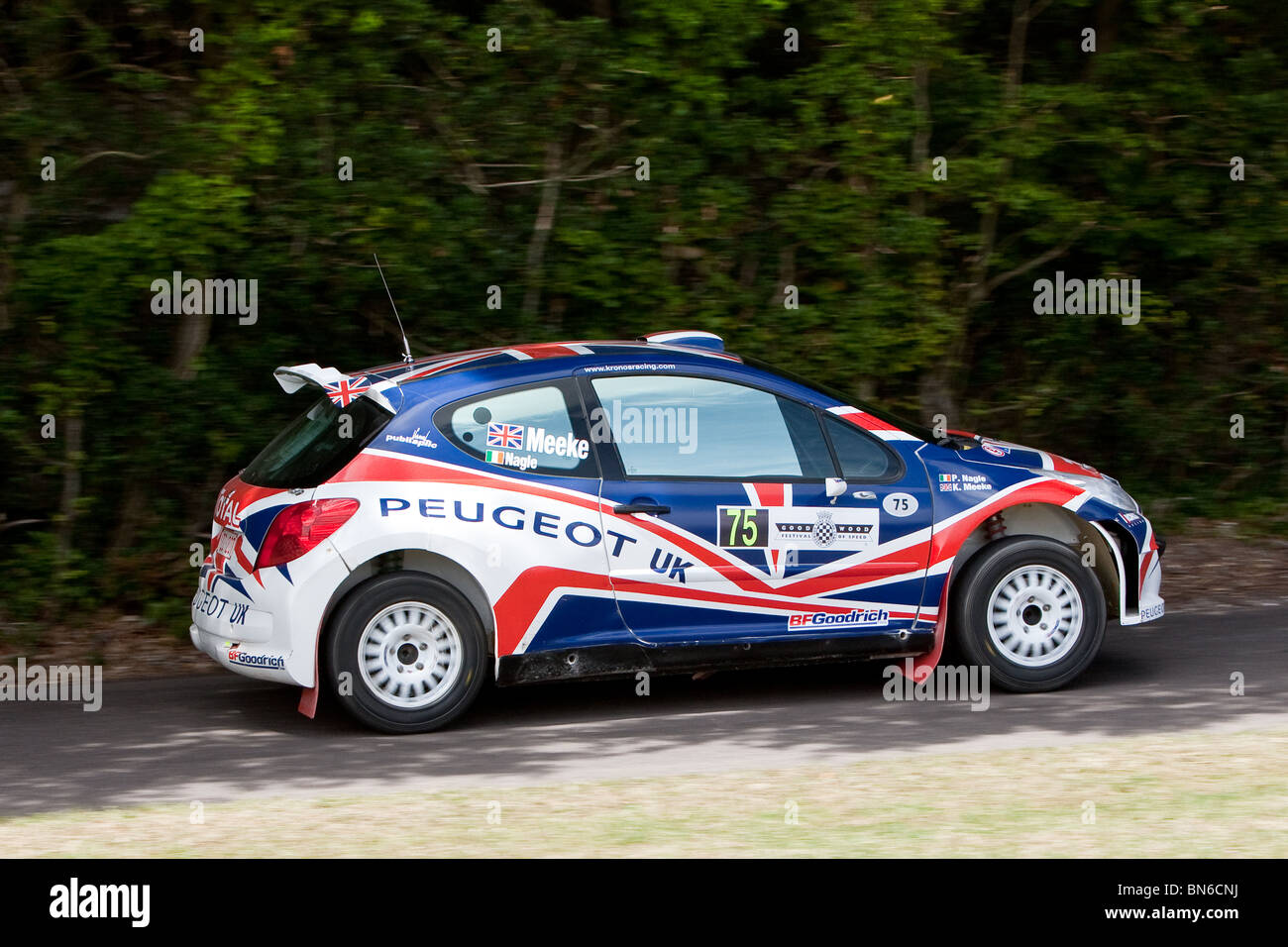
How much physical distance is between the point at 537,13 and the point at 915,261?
3318 millimetres

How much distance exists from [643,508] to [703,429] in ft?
1.73

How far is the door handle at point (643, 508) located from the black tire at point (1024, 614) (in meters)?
1.58

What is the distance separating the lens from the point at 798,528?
7.59m

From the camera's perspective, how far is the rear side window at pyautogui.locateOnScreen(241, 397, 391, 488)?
7.36 meters

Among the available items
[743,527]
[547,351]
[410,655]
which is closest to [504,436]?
[547,351]

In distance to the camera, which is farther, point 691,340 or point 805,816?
point 691,340

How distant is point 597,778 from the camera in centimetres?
657

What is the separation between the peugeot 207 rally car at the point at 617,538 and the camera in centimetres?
726

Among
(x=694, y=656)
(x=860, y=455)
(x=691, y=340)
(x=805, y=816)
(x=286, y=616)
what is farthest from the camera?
(x=691, y=340)

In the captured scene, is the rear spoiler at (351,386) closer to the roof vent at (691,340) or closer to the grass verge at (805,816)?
the roof vent at (691,340)

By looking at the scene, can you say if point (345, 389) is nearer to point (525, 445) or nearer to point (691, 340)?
point (525, 445)

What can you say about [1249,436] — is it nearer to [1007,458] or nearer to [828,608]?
[1007,458]

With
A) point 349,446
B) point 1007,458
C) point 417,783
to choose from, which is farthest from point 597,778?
point 1007,458

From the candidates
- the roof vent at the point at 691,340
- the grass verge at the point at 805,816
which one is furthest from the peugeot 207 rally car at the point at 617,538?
the grass verge at the point at 805,816
